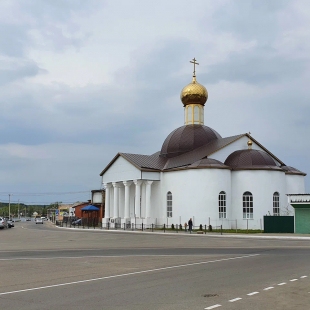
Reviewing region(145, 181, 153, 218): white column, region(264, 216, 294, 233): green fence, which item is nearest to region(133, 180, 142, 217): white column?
region(145, 181, 153, 218): white column

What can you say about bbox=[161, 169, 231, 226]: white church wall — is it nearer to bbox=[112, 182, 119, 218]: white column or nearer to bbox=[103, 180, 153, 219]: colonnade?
A: bbox=[103, 180, 153, 219]: colonnade

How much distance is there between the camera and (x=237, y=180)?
48.4m

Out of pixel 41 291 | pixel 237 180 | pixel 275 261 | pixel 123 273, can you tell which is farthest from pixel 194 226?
pixel 41 291

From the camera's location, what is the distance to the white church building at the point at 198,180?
1857 inches

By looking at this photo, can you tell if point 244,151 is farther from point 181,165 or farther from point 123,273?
point 123,273

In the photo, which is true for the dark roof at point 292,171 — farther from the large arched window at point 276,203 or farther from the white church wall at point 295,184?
the large arched window at point 276,203

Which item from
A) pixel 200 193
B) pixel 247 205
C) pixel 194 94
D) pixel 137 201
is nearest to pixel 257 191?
pixel 247 205

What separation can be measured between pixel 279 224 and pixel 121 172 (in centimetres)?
2216

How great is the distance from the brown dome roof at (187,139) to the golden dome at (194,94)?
356 cm

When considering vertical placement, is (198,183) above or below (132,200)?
above

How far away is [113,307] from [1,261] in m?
10.3

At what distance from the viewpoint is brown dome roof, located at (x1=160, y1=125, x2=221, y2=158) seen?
54781mm

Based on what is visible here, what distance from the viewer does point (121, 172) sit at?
56.2 meters

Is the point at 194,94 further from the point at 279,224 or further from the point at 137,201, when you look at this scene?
the point at 279,224
